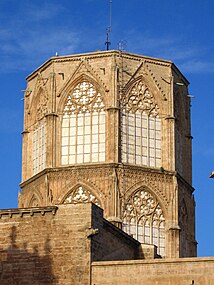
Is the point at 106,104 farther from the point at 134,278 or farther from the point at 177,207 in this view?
the point at 134,278

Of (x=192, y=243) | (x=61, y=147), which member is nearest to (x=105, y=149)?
(x=61, y=147)

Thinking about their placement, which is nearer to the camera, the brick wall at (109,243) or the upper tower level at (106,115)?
the brick wall at (109,243)

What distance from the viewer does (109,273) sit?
155 ft

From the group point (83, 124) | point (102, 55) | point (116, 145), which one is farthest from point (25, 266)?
point (102, 55)

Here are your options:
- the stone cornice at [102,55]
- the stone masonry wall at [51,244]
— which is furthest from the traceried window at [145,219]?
the stone masonry wall at [51,244]

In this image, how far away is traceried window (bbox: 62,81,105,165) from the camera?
201ft

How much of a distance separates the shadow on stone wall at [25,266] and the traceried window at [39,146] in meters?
14.3

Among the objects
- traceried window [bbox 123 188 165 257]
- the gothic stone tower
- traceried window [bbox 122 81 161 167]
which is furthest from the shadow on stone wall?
traceried window [bbox 122 81 161 167]

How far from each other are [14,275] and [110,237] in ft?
16.3

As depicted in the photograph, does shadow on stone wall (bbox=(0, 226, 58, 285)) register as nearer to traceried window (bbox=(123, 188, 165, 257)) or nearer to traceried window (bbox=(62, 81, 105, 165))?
traceried window (bbox=(123, 188, 165, 257))

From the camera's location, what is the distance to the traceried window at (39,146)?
62.9m

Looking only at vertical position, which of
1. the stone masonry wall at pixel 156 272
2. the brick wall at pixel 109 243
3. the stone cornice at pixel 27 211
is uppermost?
the stone cornice at pixel 27 211

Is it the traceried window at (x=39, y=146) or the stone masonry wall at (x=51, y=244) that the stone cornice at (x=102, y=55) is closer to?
the traceried window at (x=39, y=146)

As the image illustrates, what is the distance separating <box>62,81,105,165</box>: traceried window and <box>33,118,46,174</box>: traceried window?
1456mm
